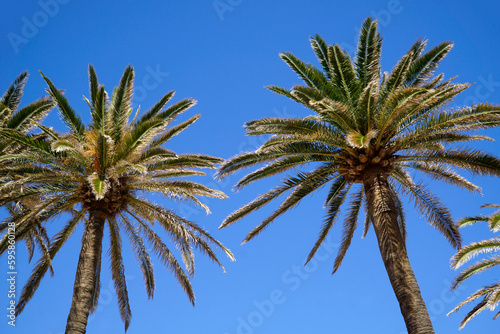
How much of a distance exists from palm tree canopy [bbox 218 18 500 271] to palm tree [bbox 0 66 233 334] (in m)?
1.75

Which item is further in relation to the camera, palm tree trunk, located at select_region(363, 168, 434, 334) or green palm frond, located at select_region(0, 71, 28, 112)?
green palm frond, located at select_region(0, 71, 28, 112)

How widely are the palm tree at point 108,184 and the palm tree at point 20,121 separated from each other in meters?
0.77


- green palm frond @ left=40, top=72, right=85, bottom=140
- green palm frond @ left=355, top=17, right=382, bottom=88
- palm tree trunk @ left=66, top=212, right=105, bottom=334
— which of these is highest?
green palm frond @ left=355, top=17, right=382, bottom=88

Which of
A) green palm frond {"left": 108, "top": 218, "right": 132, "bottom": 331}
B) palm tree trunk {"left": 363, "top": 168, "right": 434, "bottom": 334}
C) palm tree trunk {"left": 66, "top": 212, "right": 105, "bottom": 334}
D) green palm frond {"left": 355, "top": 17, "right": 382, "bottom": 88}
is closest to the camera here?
palm tree trunk {"left": 363, "top": 168, "right": 434, "bottom": 334}

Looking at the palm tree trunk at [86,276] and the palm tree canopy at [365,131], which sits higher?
the palm tree canopy at [365,131]

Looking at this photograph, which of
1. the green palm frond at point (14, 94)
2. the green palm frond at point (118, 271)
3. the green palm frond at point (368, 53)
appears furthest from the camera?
the green palm frond at point (14, 94)

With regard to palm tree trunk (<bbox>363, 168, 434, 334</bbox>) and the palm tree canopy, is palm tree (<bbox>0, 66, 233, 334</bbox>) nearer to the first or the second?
the palm tree canopy

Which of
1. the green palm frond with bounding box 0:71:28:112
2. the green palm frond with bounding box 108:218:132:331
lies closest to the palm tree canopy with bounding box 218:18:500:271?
the green palm frond with bounding box 108:218:132:331

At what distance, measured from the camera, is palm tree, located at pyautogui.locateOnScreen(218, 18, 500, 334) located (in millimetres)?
12398

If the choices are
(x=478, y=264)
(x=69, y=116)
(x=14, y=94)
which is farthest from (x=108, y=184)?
(x=478, y=264)

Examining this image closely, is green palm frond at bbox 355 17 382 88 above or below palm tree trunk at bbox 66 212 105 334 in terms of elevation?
above

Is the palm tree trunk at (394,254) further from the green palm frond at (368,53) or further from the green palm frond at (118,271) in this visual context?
the green palm frond at (118,271)

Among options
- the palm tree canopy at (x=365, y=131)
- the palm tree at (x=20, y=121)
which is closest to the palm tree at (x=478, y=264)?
the palm tree canopy at (x=365, y=131)

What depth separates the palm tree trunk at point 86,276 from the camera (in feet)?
42.9
